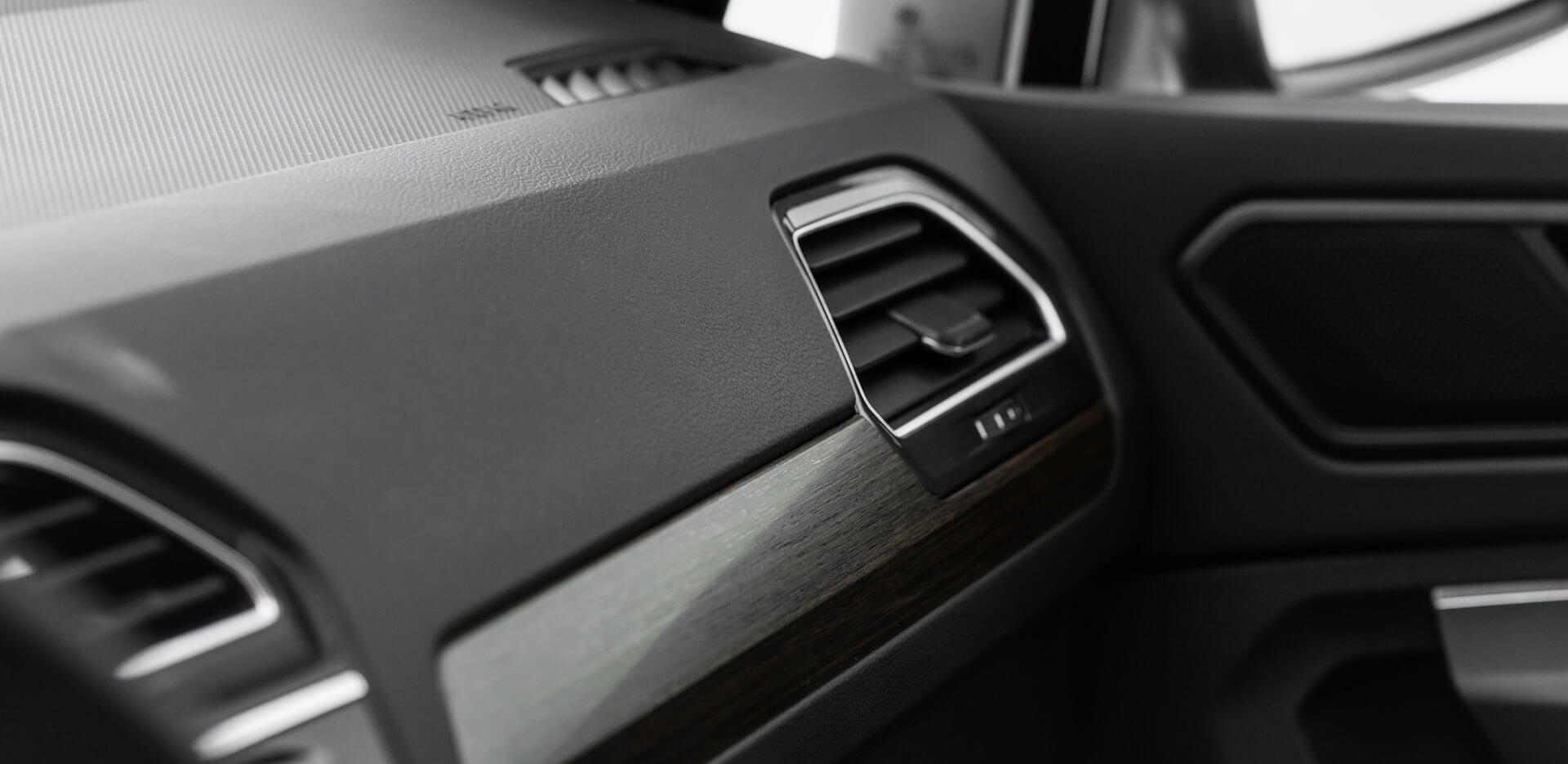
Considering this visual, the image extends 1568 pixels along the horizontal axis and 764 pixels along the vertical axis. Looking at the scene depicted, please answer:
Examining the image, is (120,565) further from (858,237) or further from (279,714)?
(858,237)

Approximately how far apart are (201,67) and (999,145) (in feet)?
2.43

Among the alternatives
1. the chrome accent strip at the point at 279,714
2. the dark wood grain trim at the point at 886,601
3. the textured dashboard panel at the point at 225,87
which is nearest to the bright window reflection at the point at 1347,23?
the dark wood grain trim at the point at 886,601

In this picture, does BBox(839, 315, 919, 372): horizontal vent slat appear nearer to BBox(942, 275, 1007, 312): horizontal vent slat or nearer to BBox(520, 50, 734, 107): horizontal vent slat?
BBox(942, 275, 1007, 312): horizontal vent slat

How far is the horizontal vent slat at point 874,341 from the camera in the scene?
1058 millimetres

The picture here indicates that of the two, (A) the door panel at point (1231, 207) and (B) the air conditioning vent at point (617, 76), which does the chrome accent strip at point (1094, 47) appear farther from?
(B) the air conditioning vent at point (617, 76)

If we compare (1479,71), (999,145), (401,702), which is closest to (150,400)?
(401,702)

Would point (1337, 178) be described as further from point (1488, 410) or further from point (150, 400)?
point (150, 400)

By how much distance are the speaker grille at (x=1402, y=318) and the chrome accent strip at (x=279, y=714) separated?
3.16 ft

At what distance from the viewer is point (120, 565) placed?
0.63 m

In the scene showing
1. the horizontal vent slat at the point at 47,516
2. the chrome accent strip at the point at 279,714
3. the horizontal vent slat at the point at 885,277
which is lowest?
the chrome accent strip at the point at 279,714

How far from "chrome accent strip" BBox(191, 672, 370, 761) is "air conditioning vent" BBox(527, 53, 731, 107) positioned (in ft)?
1.87

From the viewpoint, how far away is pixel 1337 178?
51.4 inches

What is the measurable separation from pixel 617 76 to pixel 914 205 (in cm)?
29

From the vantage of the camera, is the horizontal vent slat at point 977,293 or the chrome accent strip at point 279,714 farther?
the horizontal vent slat at point 977,293
